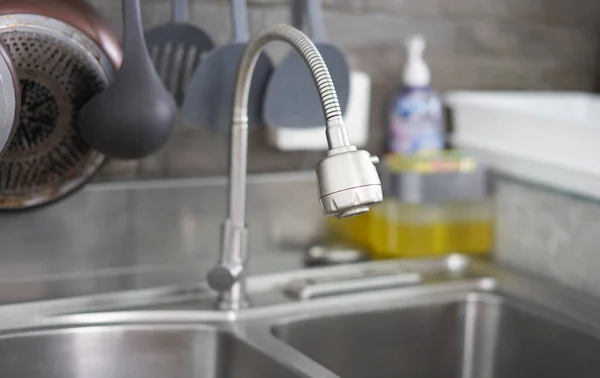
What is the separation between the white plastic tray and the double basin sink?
0.15 metres

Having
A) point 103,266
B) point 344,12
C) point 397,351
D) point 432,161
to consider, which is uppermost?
point 344,12

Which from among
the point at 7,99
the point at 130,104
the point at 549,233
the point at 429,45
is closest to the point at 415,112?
the point at 429,45

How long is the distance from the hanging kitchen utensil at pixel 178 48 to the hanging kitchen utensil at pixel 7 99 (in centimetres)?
24

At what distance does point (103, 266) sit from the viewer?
1060mm

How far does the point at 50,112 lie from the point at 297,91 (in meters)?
0.30

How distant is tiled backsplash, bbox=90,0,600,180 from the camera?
1116 millimetres

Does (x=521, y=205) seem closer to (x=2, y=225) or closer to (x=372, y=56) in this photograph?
(x=372, y=56)

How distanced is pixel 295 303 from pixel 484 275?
0.29 m

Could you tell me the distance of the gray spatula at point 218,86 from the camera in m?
0.98

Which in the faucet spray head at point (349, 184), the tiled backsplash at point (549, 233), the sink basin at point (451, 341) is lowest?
the sink basin at point (451, 341)

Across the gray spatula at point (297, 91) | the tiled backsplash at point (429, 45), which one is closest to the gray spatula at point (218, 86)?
the gray spatula at point (297, 91)

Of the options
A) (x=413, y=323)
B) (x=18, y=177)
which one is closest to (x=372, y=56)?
(x=413, y=323)

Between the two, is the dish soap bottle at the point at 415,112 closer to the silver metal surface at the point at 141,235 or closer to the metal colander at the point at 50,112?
the silver metal surface at the point at 141,235

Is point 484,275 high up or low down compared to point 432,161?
down
